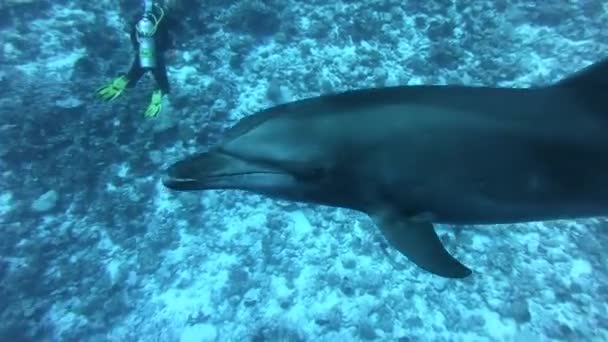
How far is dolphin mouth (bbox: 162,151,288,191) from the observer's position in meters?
2.93

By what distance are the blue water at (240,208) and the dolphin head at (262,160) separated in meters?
2.30

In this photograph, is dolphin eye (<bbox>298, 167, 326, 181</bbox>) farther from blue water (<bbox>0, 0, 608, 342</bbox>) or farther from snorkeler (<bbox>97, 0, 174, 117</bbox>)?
snorkeler (<bbox>97, 0, 174, 117</bbox>)

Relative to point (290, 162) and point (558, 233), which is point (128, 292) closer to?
point (290, 162)

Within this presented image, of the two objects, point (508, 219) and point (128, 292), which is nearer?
point (508, 219)

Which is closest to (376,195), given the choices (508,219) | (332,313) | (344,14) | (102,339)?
(508,219)

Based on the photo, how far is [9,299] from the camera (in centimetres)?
505

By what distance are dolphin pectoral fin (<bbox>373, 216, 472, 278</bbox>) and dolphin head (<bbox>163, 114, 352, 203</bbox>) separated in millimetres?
585

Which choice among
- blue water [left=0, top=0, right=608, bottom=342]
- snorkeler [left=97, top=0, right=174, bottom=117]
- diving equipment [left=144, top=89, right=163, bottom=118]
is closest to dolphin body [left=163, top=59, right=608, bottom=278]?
blue water [left=0, top=0, right=608, bottom=342]

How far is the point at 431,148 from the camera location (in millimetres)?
2961

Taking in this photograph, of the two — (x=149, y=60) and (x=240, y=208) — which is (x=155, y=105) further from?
(x=240, y=208)

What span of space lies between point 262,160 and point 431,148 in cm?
105

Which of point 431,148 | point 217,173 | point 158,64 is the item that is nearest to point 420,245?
point 431,148

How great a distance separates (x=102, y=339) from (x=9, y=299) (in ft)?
3.75

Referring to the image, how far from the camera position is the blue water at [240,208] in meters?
4.85
